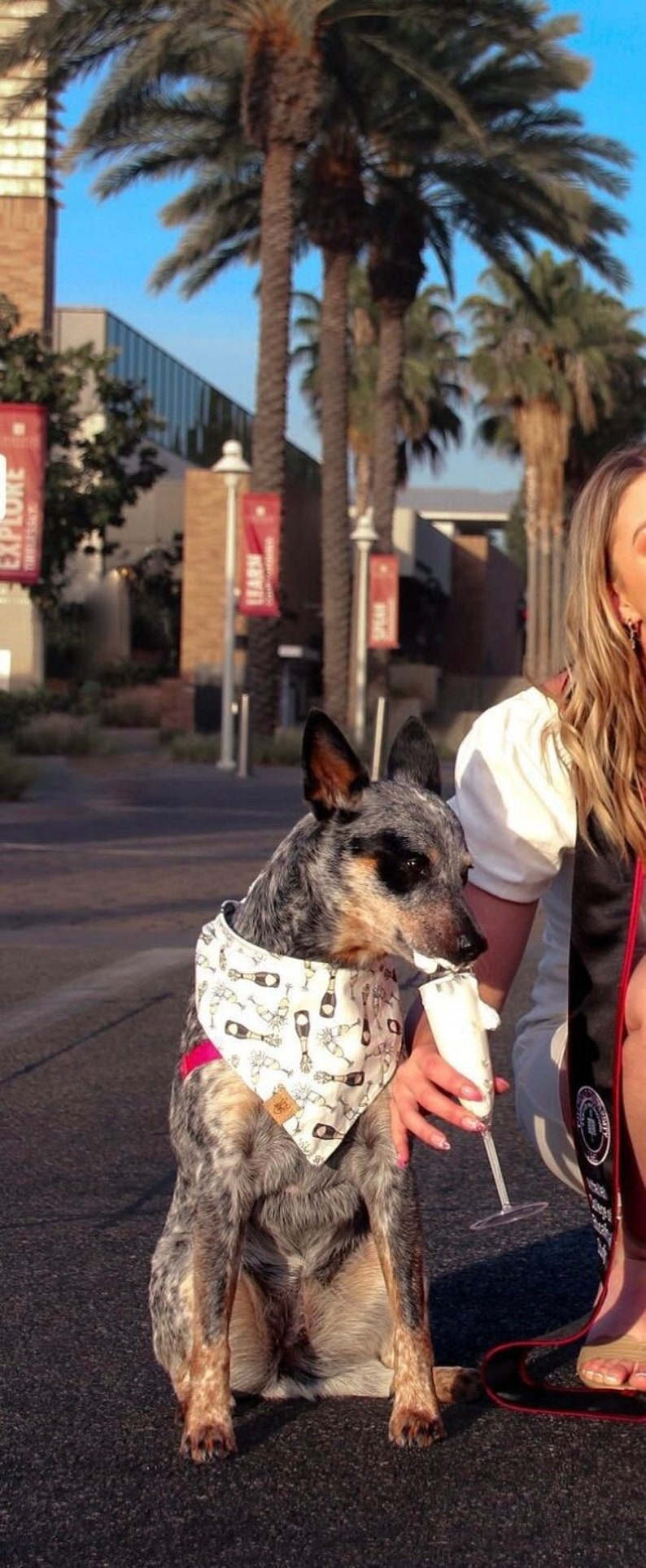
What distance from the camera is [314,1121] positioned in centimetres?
353

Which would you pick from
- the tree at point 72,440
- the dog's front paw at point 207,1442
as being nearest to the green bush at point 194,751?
the tree at point 72,440

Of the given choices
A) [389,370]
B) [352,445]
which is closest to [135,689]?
[389,370]

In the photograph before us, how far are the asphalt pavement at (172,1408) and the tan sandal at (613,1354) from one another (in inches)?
3.7

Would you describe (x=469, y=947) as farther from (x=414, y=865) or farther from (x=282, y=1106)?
(x=282, y=1106)

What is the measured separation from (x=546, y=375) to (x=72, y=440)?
18934 mm

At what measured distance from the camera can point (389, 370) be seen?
131ft

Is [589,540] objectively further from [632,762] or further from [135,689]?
[135,689]

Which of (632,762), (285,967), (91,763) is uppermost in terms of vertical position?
(632,762)

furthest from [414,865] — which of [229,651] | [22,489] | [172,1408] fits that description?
[229,651]

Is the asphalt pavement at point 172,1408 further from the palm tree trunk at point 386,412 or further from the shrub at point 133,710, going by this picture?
the shrub at point 133,710

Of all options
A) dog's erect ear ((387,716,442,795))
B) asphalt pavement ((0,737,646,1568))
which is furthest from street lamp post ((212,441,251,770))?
dog's erect ear ((387,716,442,795))

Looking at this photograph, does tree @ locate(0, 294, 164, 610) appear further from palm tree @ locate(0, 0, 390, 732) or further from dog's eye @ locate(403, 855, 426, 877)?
dog's eye @ locate(403, 855, 426, 877)

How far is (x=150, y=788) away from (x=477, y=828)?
22237 millimetres

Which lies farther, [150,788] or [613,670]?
[150,788]
